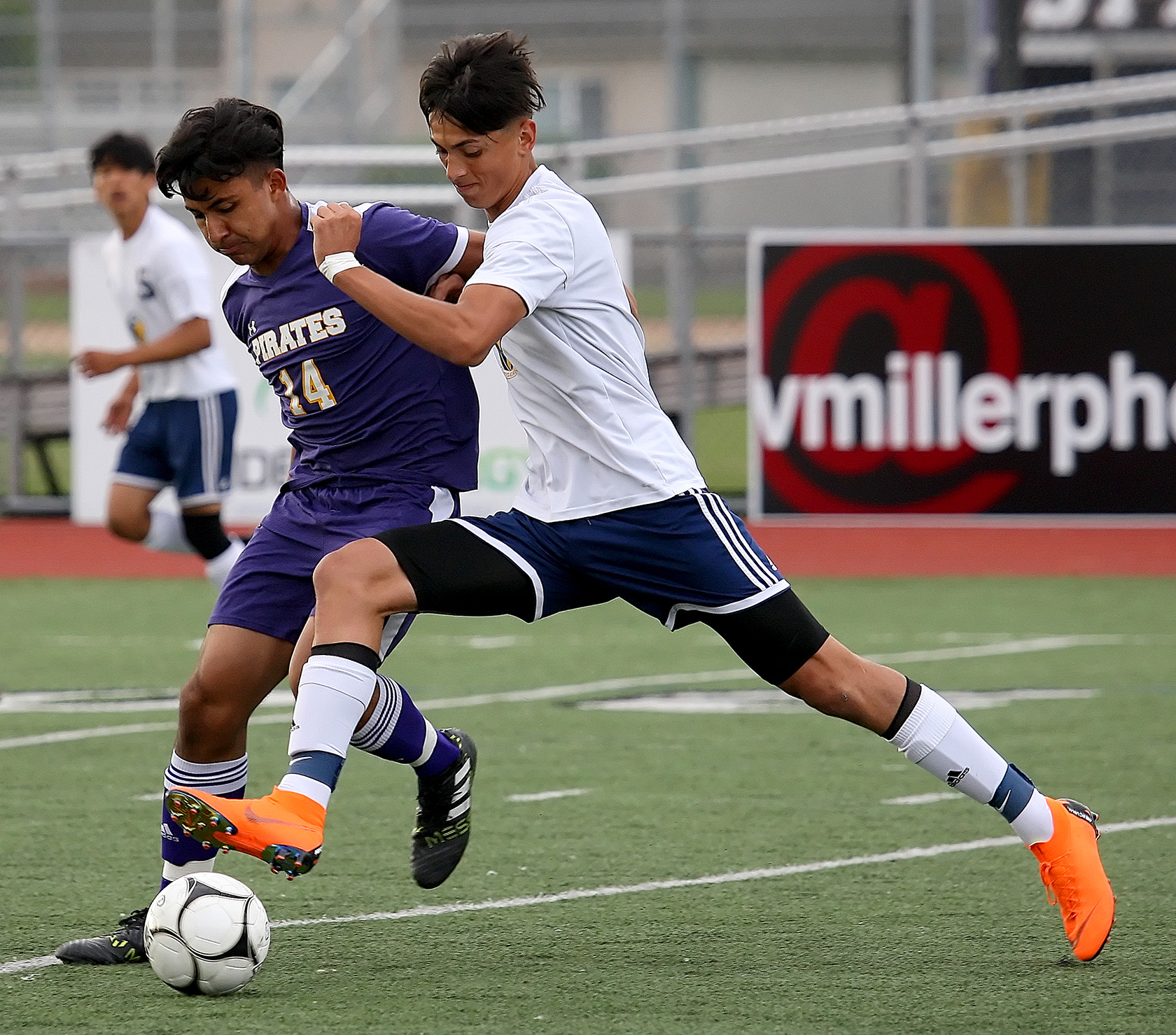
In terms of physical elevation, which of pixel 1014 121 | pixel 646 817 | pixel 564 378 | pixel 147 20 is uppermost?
pixel 147 20

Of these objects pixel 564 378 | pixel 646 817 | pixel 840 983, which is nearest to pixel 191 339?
pixel 646 817

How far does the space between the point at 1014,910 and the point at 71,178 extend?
1946cm

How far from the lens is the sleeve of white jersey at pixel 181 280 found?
9.01m

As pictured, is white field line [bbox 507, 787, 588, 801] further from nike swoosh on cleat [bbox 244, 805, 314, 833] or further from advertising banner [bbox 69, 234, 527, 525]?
advertising banner [bbox 69, 234, 527, 525]

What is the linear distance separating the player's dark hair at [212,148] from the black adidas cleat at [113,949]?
159 cm

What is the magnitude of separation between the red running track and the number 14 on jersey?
781 cm

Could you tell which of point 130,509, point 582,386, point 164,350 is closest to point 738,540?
point 582,386

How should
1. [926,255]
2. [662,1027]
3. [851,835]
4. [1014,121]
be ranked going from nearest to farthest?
1. [662,1027]
2. [851,835]
3. [926,255]
4. [1014,121]

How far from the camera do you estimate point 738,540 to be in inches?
170

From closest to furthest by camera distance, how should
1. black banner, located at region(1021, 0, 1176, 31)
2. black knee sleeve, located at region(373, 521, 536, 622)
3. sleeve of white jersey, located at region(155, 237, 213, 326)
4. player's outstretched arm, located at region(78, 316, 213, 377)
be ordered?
black knee sleeve, located at region(373, 521, 536, 622), player's outstretched arm, located at region(78, 316, 213, 377), sleeve of white jersey, located at region(155, 237, 213, 326), black banner, located at region(1021, 0, 1176, 31)

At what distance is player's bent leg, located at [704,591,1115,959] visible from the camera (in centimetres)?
426

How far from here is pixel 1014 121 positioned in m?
15.7

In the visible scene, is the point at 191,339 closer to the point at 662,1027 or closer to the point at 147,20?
the point at 662,1027

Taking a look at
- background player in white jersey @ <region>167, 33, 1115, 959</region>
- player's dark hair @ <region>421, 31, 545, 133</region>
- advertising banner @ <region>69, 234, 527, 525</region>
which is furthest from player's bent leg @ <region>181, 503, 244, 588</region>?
player's dark hair @ <region>421, 31, 545, 133</region>
